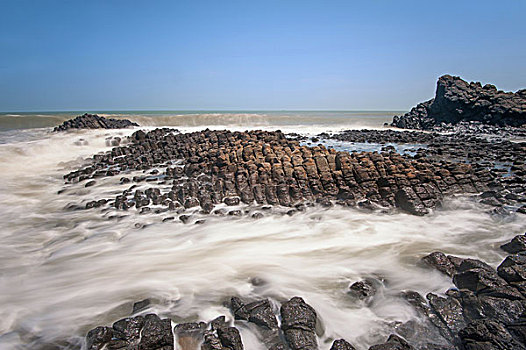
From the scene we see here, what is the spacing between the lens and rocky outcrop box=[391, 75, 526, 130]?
88.1 feet

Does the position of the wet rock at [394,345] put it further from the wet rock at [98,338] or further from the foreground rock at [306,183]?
the foreground rock at [306,183]

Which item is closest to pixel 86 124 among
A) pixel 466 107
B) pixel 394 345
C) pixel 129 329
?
pixel 129 329

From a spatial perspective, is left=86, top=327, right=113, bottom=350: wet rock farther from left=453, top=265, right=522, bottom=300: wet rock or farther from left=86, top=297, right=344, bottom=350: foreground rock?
left=453, top=265, right=522, bottom=300: wet rock

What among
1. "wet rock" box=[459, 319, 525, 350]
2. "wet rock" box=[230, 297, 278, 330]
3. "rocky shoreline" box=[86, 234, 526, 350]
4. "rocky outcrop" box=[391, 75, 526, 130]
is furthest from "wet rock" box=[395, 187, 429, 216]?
"rocky outcrop" box=[391, 75, 526, 130]

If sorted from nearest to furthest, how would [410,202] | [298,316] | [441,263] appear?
[298,316], [441,263], [410,202]

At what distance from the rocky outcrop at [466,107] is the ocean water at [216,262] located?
26.0m

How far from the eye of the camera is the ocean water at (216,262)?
389 centimetres

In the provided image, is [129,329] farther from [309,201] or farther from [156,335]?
[309,201]

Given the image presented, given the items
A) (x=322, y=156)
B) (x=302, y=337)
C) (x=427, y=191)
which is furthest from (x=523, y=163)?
(x=302, y=337)

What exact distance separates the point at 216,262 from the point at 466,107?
112 feet

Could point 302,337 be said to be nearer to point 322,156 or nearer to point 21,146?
point 322,156

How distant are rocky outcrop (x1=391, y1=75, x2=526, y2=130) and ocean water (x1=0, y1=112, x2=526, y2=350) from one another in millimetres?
26012

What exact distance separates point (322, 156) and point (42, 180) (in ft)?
33.7

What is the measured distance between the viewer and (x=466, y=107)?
30422 millimetres
